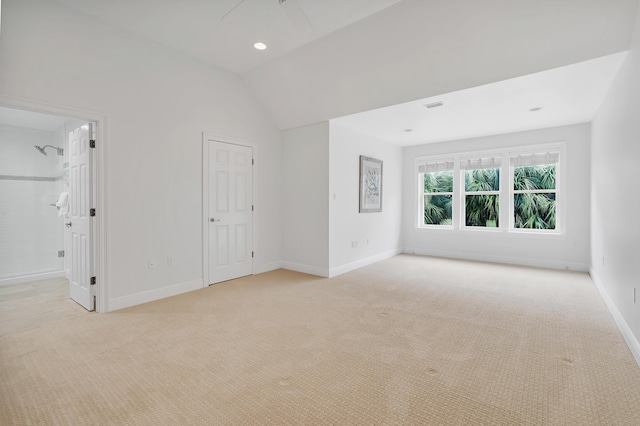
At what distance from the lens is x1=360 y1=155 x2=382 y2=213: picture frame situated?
18.4 feet

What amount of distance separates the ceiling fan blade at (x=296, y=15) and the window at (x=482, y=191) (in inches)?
185

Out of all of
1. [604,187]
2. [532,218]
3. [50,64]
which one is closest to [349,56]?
[50,64]

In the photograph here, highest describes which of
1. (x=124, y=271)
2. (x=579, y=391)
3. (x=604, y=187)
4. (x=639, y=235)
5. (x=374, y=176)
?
(x=374, y=176)

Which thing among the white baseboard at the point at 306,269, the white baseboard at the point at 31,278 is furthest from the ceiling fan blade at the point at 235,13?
the white baseboard at the point at 31,278

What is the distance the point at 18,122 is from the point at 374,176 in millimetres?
6072

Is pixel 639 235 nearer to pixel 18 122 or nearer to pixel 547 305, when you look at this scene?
pixel 547 305

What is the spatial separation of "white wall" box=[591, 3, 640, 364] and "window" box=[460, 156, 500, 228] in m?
2.00

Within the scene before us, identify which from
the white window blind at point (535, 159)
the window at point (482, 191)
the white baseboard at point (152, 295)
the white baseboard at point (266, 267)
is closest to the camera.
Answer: the white baseboard at point (152, 295)

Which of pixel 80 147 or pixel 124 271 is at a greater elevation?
pixel 80 147

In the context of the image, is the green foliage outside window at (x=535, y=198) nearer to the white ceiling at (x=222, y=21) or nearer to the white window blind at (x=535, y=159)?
the white window blind at (x=535, y=159)

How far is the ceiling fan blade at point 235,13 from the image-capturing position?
2931mm

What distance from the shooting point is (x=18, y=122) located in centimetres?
468

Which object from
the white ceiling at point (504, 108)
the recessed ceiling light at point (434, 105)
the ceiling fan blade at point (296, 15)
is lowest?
Result: the white ceiling at point (504, 108)

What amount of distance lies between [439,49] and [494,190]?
4129mm
